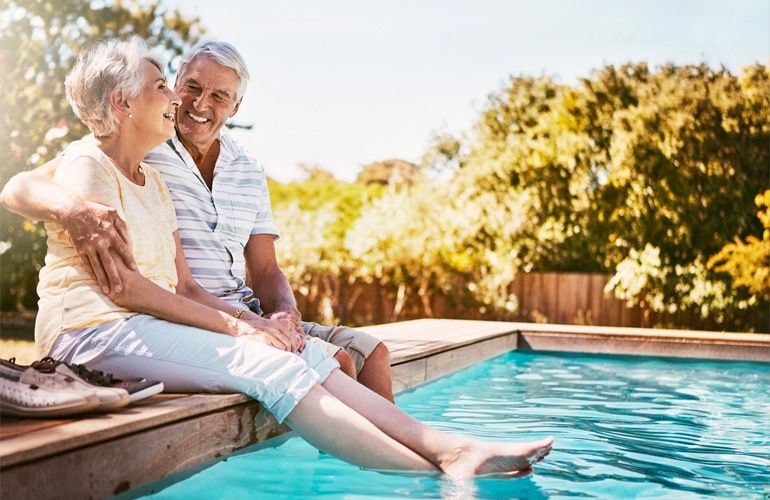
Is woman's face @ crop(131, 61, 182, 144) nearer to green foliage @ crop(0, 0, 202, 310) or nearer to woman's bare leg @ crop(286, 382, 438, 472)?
woman's bare leg @ crop(286, 382, 438, 472)

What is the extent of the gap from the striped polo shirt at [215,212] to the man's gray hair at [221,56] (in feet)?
0.93

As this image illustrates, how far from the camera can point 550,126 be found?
1495cm

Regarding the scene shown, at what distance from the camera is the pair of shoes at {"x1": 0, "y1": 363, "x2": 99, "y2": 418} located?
2180mm

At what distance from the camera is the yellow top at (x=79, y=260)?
2592mm

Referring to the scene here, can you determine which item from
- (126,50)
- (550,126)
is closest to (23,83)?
(550,126)

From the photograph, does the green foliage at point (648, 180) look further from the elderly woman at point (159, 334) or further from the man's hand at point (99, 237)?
the man's hand at point (99, 237)

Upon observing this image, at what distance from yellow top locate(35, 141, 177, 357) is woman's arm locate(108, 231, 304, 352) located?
71mm

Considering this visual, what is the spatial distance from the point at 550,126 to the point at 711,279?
3890 mm

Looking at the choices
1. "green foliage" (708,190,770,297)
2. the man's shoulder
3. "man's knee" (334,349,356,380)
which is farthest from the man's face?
"green foliage" (708,190,770,297)

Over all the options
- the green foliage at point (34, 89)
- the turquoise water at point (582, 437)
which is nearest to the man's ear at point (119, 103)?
the turquoise water at point (582, 437)

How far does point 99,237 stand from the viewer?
2498 mm

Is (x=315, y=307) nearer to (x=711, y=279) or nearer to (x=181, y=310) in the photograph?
(x=711, y=279)

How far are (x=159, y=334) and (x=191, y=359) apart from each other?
0.13 m

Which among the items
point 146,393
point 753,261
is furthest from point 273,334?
point 753,261
